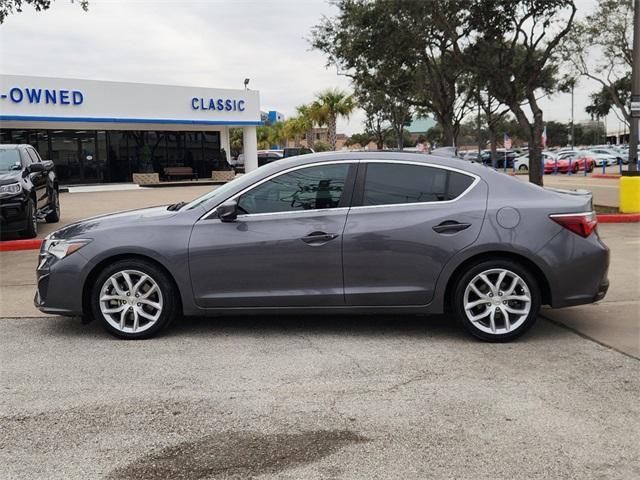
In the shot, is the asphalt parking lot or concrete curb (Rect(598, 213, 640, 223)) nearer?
the asphalt parking lot

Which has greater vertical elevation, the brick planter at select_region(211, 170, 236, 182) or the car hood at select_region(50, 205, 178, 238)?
the brick planter at select_region(211, 170, 236, 182)

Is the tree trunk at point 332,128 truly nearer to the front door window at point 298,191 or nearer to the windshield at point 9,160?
the windshield at point 9,160

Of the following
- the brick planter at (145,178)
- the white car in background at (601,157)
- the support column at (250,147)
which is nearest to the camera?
the brick planter at (145,178)

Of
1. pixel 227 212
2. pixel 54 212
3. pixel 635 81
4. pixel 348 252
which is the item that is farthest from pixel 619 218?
pixel 54 212

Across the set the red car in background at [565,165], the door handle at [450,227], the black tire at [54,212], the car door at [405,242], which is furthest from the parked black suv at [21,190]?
the red car in background at [565,165]

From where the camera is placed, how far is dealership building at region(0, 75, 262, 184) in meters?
28.8

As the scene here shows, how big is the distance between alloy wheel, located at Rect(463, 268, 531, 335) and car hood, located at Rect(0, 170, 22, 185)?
27.3 ft

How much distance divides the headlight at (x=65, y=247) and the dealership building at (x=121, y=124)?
83.7ft

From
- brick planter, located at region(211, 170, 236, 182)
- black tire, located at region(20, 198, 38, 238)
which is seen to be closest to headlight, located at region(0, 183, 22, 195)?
black tire, located at region(20, 198, 38, 238)

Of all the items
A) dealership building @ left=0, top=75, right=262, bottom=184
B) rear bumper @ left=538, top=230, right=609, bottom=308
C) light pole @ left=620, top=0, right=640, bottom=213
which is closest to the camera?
rear bumper @ left=538, top=230, right=609, bottom=308

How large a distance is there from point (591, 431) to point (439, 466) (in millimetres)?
1008

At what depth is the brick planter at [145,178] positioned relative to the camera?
1270 inches

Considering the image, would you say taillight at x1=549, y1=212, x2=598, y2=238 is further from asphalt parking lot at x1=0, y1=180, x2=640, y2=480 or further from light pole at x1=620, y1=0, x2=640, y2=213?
light pole at x1=620, y1=0, x2=640, y2=213

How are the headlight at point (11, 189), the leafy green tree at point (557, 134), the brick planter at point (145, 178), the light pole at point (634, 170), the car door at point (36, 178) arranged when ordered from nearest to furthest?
the headlight at point (11, 189) → the car door at point (36, 178) → the light pole at point (634, 170) → the brick planter at point (145, 178) → the leafy green tree at point (557, 134)
